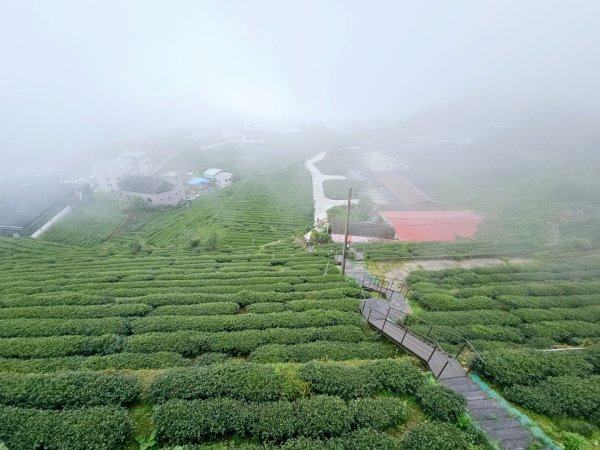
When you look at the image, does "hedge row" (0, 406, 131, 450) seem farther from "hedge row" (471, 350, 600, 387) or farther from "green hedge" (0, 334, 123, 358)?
"hedge row" (471, 350, 600, 387)

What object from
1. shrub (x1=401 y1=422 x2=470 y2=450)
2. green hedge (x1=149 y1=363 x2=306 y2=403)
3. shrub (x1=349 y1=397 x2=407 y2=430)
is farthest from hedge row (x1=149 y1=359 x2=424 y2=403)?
shrub (x1=401 y1=422 x2=470 y2=450)

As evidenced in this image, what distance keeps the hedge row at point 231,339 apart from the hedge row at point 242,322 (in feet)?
1.90

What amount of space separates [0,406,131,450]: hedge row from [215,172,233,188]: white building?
6359 centimetres

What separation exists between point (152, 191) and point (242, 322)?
50.0 metres

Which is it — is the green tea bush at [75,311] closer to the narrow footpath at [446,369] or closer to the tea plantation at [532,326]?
the narrow footpath at [446,369]

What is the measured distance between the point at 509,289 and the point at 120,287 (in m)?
28.5

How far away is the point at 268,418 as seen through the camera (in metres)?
9.23

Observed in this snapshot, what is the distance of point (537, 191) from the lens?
48.2m

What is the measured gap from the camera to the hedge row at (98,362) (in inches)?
479

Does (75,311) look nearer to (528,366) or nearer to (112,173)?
(528,366)

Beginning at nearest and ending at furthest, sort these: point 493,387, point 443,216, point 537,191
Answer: point 493,387
point 443,216
point 537,191

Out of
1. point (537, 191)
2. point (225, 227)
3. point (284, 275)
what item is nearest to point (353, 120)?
point (537, 191)

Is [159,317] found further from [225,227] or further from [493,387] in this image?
A: [225,227]

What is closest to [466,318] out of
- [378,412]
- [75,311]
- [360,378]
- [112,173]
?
[360,378]
